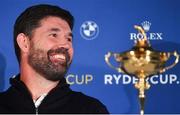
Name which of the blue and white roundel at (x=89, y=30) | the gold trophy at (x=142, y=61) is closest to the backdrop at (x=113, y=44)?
the blue and white roundel at (x=89, y=30)

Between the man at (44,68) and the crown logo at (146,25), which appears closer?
the man at (44,68)

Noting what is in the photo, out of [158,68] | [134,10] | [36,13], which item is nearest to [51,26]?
[36,13]

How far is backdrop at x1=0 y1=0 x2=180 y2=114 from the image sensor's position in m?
1.92

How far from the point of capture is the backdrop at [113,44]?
1.92 metres

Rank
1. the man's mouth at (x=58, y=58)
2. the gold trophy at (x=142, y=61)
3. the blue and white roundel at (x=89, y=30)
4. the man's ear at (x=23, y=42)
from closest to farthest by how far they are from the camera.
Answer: the gold trophy at (x=142, y=61) < the man's mouth at (x=58, y=58) < the man's ear at (x=23, y=42) < the blue and white roundel at (x=89, y=30)

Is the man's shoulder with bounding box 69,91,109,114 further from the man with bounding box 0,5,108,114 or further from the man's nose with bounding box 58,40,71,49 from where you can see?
the man's nose with bounding box 58,40,71,49

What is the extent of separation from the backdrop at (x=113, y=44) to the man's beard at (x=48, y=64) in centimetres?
18

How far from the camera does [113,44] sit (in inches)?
76.3

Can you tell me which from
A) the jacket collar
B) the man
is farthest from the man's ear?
the jacket collar

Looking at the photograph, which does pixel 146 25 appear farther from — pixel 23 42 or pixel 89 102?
pixel 23 42

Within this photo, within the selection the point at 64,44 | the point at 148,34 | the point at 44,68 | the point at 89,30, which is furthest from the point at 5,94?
the point at 148,34

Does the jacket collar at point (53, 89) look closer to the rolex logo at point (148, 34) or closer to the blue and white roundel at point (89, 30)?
the blue and white roundel at point (89, 30)

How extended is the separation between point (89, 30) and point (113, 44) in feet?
0.41

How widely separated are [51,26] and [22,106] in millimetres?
345
